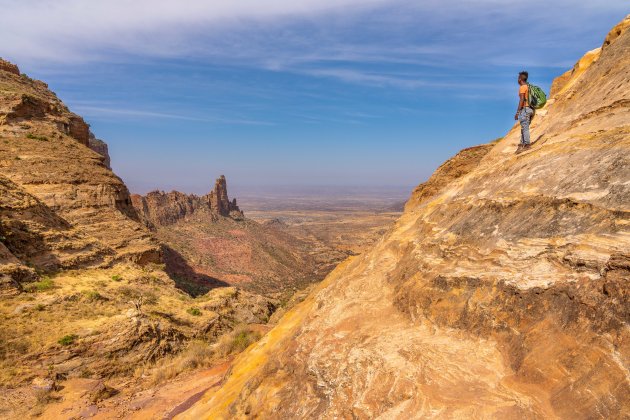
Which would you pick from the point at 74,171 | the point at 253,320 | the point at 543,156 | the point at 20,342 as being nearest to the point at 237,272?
the point at 74,171

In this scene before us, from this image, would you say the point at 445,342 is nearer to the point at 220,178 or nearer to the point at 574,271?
the point at 574,271

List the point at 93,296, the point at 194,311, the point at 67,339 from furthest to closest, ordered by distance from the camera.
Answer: the point at 194,311 < the point at 93,296 < the point at 67,339

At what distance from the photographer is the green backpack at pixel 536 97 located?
10.5 metres

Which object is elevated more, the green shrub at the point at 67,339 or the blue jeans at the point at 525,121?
the blue jeans at the point at 525,121

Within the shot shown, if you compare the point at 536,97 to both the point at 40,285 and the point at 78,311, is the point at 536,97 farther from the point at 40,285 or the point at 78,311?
the point at 40,285

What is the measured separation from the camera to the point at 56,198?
2658 centimetres

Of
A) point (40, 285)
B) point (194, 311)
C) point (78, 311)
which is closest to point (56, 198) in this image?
point (40, 285)

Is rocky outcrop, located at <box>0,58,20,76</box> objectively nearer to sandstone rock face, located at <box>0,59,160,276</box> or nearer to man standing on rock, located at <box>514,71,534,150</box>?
sandstone rock face, located at <box>0,59,160,276</box>

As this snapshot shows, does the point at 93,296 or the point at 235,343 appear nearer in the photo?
the point at 235,343

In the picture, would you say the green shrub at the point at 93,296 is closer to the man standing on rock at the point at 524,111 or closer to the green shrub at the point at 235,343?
the green shrub at the point at 235,343

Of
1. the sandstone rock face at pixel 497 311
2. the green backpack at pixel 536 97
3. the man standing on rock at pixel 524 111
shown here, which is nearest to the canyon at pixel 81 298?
the sandstone rock face at pixel 497 311

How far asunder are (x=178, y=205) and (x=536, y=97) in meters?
99.9

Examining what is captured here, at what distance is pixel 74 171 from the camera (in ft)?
94.8

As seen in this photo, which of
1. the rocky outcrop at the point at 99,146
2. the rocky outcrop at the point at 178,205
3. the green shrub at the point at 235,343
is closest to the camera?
the green shrub at the point at 235,343
